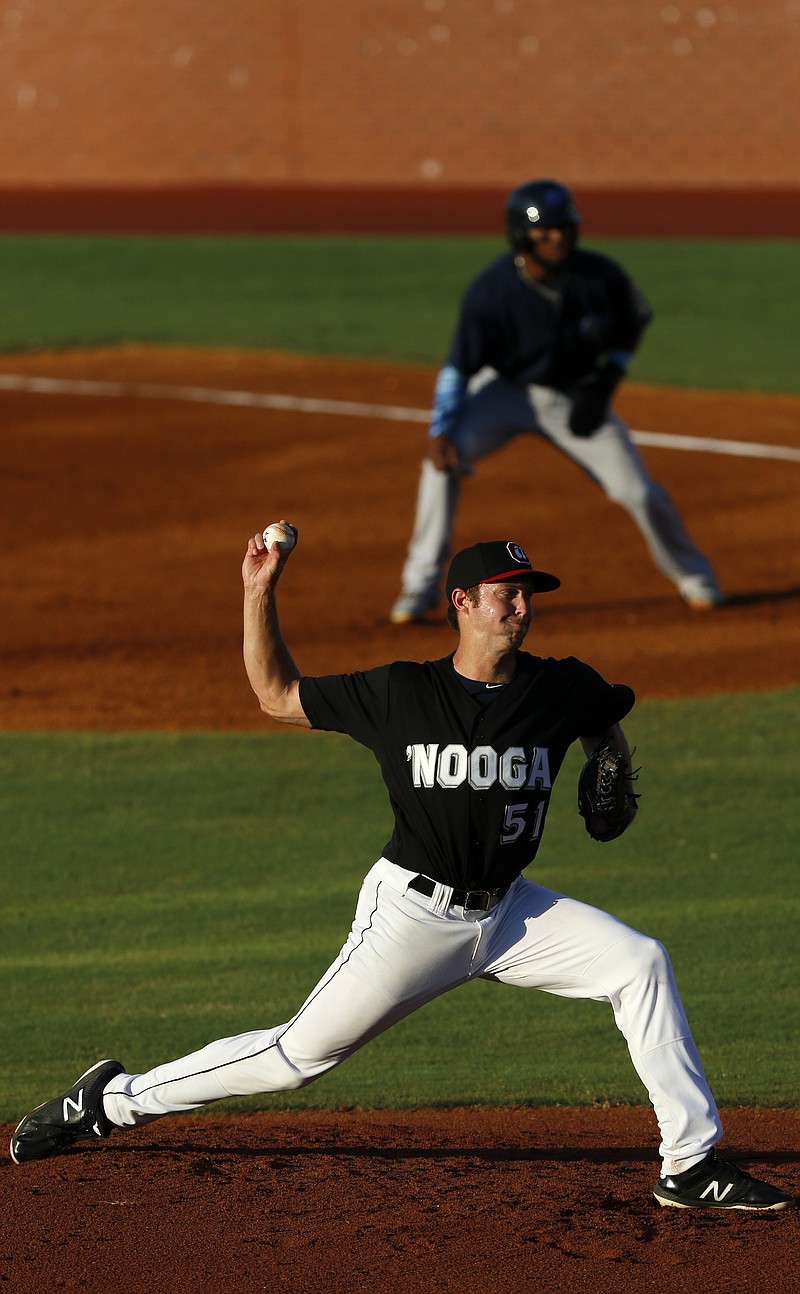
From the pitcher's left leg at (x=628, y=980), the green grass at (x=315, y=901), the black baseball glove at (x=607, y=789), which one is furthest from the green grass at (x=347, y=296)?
the pitcher's left leg at (x=628, y=980)

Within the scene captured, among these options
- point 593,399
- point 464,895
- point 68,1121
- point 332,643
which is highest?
point 593,399

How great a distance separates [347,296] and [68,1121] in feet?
62.5

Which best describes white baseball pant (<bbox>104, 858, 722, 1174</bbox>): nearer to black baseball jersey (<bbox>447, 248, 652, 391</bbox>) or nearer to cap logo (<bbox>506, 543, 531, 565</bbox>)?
cap logo (<bbox>506, 543, 531, 565</bbox>)

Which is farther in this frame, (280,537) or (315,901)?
(315,901)

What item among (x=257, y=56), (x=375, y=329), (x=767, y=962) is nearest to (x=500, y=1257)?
(x=767, y=962)

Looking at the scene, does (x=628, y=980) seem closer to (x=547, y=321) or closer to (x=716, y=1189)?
(x=716, y=1189)

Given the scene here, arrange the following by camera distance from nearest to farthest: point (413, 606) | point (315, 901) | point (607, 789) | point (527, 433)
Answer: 1. point (607, 789)
2. point (315, 901)
3. point (527, 433)
4. point (413, 606)

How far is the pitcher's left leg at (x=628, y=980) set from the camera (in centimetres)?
444

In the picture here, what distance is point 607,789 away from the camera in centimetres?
468

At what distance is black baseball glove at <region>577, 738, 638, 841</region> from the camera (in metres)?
4.68

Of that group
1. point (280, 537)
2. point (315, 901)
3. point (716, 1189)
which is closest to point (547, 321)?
point (315, 901)

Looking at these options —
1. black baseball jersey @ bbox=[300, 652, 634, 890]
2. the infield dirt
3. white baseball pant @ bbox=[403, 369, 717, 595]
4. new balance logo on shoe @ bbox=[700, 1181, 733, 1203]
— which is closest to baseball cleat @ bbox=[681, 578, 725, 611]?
the infield dirt

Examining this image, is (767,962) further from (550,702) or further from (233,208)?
(233,208)

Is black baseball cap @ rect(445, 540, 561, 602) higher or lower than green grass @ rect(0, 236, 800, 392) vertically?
lower
